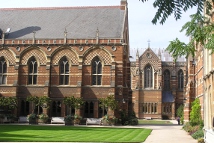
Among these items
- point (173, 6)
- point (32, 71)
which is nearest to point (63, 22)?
point (32, 71)

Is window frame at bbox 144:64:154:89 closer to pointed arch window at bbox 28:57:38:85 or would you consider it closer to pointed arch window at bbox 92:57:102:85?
pointed arch window at bbox 92:57:102:85

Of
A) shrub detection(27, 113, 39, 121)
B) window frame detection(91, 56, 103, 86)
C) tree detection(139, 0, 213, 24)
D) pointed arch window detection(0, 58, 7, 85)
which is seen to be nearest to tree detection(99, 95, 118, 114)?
window frame detection(91, 56, 103, 86)

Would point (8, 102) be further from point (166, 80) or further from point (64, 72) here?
point (166, 80)

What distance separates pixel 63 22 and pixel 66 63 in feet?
19.6

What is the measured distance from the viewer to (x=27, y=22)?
A: 44.0m

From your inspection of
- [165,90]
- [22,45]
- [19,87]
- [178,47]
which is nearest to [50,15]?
[22,45]

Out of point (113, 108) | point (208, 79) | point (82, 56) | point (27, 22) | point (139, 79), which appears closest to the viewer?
point (208, 79)

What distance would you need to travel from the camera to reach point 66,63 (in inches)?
1599

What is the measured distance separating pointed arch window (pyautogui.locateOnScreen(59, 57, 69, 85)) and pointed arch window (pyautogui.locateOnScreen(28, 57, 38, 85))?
3.14m

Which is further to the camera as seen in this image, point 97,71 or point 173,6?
point 97,71

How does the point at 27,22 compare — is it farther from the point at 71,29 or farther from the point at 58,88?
the point at 58,88

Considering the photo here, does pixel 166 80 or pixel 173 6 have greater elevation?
pixel 166 80

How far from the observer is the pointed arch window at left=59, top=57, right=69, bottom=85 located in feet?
133

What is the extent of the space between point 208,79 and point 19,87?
2574 centimetres
